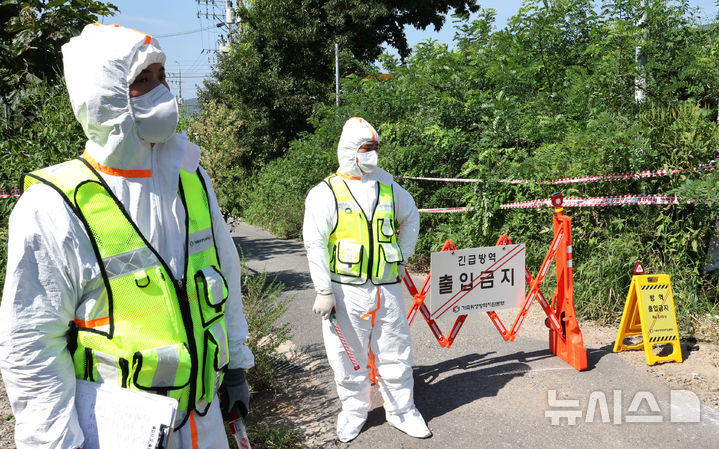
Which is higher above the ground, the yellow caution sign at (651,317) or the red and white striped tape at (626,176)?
the red and white striped tape at (626,176)

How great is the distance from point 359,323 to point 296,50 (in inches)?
746

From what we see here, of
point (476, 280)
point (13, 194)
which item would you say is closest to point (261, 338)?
point (476, 280)

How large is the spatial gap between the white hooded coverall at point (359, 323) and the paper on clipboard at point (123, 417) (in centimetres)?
214

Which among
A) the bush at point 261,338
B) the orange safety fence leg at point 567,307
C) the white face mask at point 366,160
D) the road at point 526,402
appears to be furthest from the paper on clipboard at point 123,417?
the orange safety fence leg at point 567,307

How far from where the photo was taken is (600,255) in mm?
6098

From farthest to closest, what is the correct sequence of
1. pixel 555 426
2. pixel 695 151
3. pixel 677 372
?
pixel 695 151 < pixel 677 372 < pixel 555 426

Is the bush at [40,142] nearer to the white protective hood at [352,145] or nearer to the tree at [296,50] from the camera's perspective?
the white protective hood at [352,145]

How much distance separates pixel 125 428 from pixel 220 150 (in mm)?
5890

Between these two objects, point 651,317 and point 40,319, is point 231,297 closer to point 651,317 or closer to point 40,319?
point 40,319

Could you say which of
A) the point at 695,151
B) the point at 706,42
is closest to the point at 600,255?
the point at 695,151

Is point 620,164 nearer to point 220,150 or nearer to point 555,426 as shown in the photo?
point 555,426

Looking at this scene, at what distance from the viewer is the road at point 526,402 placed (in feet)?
12.1

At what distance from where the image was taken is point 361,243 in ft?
12.3

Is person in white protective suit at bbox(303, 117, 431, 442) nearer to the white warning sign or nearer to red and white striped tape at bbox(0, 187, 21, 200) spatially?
the white warning sign
